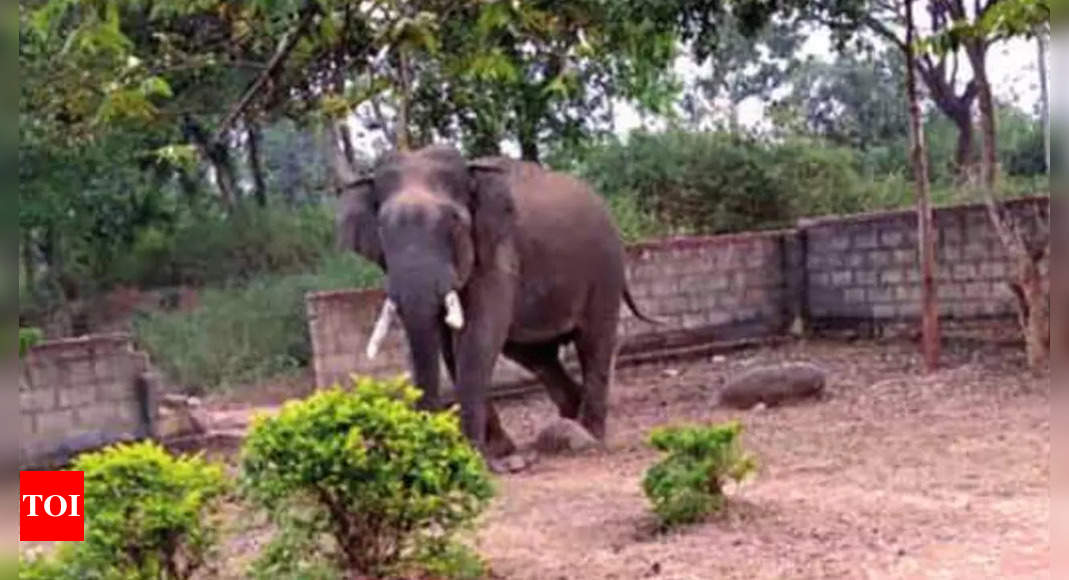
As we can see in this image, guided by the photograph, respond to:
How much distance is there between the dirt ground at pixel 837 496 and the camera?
5.07 m

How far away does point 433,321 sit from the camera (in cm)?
757

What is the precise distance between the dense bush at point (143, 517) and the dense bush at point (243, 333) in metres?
9.56

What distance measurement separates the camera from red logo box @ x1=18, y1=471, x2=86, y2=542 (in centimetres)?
177

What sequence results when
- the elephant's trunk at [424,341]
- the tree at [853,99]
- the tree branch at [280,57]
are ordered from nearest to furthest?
1. the tree branch at [280,57]
2. the elephant's trunk at [424,341]
3. the tree at [853,99]

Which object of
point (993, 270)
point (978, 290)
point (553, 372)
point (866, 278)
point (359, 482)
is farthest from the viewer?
point (866, 278)

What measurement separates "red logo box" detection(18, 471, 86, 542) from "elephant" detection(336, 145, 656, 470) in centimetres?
427

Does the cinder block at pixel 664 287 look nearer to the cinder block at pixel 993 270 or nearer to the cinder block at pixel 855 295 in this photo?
the cinder block at pixel 855 295

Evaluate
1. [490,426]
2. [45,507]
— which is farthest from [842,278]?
[45,507]

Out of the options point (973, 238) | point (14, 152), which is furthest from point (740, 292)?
point (14, 152)

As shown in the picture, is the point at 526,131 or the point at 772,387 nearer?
the point at 772,387

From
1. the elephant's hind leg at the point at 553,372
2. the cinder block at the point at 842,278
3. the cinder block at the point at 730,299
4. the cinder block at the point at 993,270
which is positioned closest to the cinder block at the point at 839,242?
the cinder block at the point at 842,278

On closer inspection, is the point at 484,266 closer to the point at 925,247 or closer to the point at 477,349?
the point at 477,349

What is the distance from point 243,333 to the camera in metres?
15.0

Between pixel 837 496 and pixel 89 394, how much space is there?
5.24 meters
